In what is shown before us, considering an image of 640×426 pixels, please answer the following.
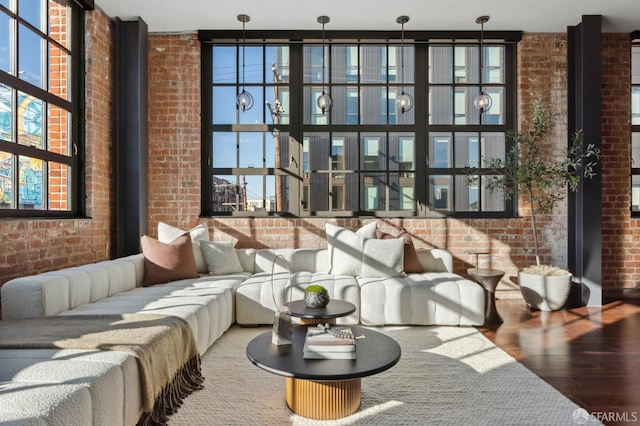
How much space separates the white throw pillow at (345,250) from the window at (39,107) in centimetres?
271

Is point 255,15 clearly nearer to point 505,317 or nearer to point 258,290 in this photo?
point 258,290

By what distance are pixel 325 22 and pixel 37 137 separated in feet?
10.9

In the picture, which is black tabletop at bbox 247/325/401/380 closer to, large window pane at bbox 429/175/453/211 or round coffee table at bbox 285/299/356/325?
round coffee table at bbox 285/299/356/325

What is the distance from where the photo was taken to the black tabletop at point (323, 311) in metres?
2.89

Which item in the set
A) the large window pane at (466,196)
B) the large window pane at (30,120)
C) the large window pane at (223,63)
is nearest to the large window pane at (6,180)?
the large window pane at (30,120)

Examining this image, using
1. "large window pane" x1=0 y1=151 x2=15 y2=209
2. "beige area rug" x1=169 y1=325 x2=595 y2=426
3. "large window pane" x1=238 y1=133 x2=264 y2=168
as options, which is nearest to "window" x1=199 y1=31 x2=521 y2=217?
"large window pane" x1=238 y1=133 x2=264 y2=168

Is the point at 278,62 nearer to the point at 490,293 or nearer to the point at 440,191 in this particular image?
the point at 440,191

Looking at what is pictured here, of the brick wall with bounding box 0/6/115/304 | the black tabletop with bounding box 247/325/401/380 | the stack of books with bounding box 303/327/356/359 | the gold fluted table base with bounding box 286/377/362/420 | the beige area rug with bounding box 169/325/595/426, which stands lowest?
the beige area rug with bounding box 169/325/595/426

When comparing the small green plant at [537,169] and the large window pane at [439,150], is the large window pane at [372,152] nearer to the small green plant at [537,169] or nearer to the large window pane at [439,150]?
the large window pane at [439,150]

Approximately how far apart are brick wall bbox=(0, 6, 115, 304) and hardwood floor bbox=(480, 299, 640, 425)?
157 inches

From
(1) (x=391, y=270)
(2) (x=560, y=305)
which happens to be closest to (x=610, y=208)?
(2) (x=560, y=305)

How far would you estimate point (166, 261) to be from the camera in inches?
163

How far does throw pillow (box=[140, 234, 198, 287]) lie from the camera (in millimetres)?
4070

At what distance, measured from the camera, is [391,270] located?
4.32 m
